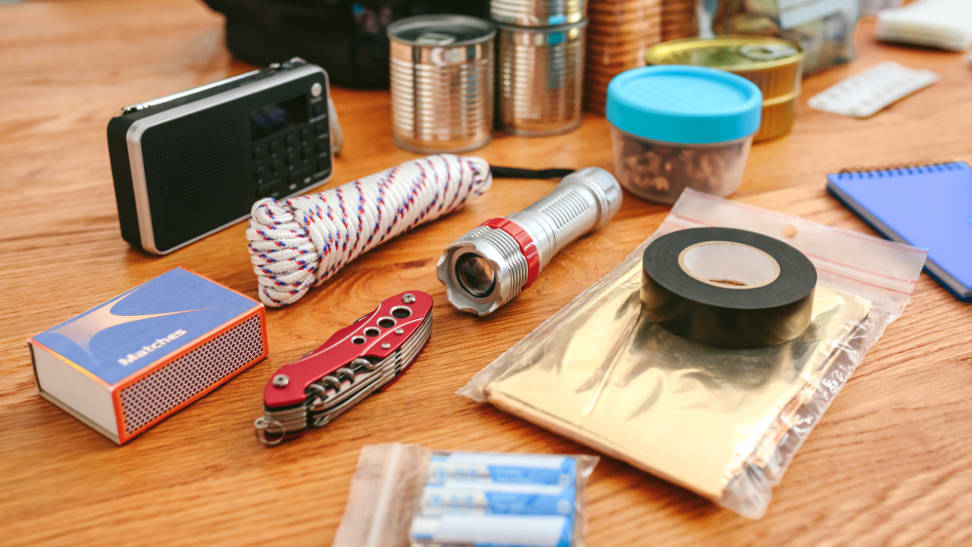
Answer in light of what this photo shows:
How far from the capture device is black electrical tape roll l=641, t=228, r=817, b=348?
54 cm

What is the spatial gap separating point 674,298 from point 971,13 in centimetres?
96

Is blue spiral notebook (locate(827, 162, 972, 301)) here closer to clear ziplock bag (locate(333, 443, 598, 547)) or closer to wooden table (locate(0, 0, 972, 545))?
wooden table (locate(0, 0, 972, 545))

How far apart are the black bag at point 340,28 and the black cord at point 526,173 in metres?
0.22

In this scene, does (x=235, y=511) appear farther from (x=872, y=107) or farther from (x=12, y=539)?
(x=872, y=107)

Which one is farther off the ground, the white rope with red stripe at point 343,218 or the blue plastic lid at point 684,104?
the blue plastic lid at point 684,104

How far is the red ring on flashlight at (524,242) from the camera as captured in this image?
2.04 feet

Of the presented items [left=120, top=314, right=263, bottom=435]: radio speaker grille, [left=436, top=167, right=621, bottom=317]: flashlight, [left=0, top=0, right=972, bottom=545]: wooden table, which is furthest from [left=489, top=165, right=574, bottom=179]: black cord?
[left=120, top=314, right=263, bottom=435]: radio speaker grille

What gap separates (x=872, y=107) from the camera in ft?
3.28

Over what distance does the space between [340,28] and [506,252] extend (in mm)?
498

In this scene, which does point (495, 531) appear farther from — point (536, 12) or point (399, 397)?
point (536, 12)

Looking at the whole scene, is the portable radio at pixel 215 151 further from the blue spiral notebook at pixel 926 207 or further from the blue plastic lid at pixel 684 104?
the blue spiral notebook at pixel 926 207

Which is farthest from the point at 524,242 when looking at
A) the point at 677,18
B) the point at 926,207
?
the point at 677,18

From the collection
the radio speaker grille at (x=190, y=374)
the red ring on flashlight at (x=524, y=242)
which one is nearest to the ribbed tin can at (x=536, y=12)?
the red ring on flashlight at (x=524, y=242)

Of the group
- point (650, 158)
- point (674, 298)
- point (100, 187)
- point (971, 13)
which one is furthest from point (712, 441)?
point (971, 13)
